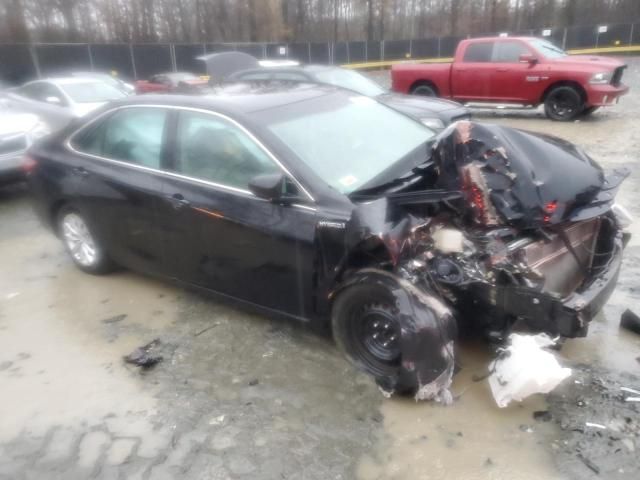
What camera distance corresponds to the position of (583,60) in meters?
11.5

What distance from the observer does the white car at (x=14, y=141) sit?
747 cm

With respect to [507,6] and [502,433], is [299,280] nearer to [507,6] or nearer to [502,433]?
[502,433]

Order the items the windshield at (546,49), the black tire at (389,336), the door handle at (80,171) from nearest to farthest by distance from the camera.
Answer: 1. the black tire at (389,336)
2. the door handle at (80,171)
3. the windshield at (546,49)

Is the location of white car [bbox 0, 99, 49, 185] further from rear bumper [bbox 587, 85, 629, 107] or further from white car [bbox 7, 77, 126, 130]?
rear bumper [bbox 587, 85, 629, 107]

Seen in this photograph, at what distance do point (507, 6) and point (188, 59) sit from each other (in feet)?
88.3

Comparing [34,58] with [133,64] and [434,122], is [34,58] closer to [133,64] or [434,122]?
[133,64]

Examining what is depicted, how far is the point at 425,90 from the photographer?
44.6ft

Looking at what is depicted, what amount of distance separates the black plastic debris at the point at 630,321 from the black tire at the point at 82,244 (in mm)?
4084

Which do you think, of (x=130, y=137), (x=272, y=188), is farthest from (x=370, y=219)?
(x=130, y=137)

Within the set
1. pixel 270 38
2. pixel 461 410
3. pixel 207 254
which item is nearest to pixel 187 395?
pixel 207 254

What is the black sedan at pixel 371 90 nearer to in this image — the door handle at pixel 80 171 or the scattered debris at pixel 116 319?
the door handle at pixel 80 171

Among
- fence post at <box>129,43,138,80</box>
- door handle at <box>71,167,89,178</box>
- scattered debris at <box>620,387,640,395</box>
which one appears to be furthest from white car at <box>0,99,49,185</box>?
fence post at <box>129,43,138,80</box>

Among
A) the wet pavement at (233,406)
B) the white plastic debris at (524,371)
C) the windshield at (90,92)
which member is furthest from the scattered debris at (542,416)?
the windshield at (90,92)

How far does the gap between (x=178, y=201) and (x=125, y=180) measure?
63 centimetres
